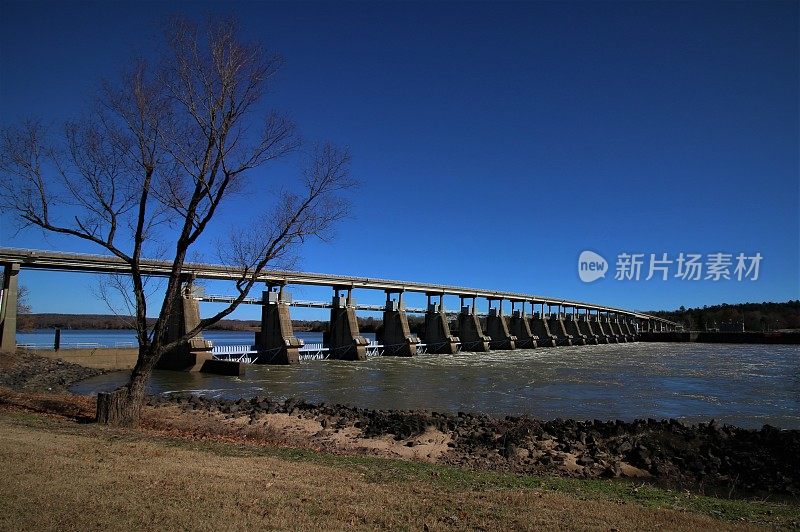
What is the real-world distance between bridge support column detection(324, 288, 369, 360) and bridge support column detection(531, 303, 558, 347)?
2182 inches

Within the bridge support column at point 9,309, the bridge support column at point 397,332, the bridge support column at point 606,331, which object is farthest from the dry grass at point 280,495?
the bridge support column at point 606,331

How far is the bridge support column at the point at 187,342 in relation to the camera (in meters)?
39.3

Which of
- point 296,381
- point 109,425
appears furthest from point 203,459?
→ point 296,381

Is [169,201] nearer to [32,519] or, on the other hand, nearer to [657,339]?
[32,519]

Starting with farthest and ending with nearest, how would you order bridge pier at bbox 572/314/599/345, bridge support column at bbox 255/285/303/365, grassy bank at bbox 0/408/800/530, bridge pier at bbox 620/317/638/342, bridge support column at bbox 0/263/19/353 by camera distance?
bridge pier at bbox 620/317/638/342
bridge pier at bbox 572/314/599/345
bridge support column at bbox 255/285/303/365
bridge support column at bbox 0/263/19/353
grassy bank at bbox 0/408/800/530

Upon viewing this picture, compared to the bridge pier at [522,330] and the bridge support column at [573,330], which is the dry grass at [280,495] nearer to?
the bridge pier at [522,330]

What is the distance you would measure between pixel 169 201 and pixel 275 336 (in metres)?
37.8

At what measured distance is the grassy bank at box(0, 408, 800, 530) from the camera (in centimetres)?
571

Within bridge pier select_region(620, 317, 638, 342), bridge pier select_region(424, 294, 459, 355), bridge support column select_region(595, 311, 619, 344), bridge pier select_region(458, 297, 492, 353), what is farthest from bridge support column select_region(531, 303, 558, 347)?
bridge pier select_region(620, 317, 638, 342)

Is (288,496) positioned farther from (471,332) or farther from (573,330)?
(573,330)

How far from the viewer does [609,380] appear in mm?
38000

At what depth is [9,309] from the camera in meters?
33.8

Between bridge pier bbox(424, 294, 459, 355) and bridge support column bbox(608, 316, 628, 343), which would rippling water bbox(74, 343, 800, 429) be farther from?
bridge support column bbox(608, 316, 628, 343)

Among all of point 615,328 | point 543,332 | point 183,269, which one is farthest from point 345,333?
point 615,328
